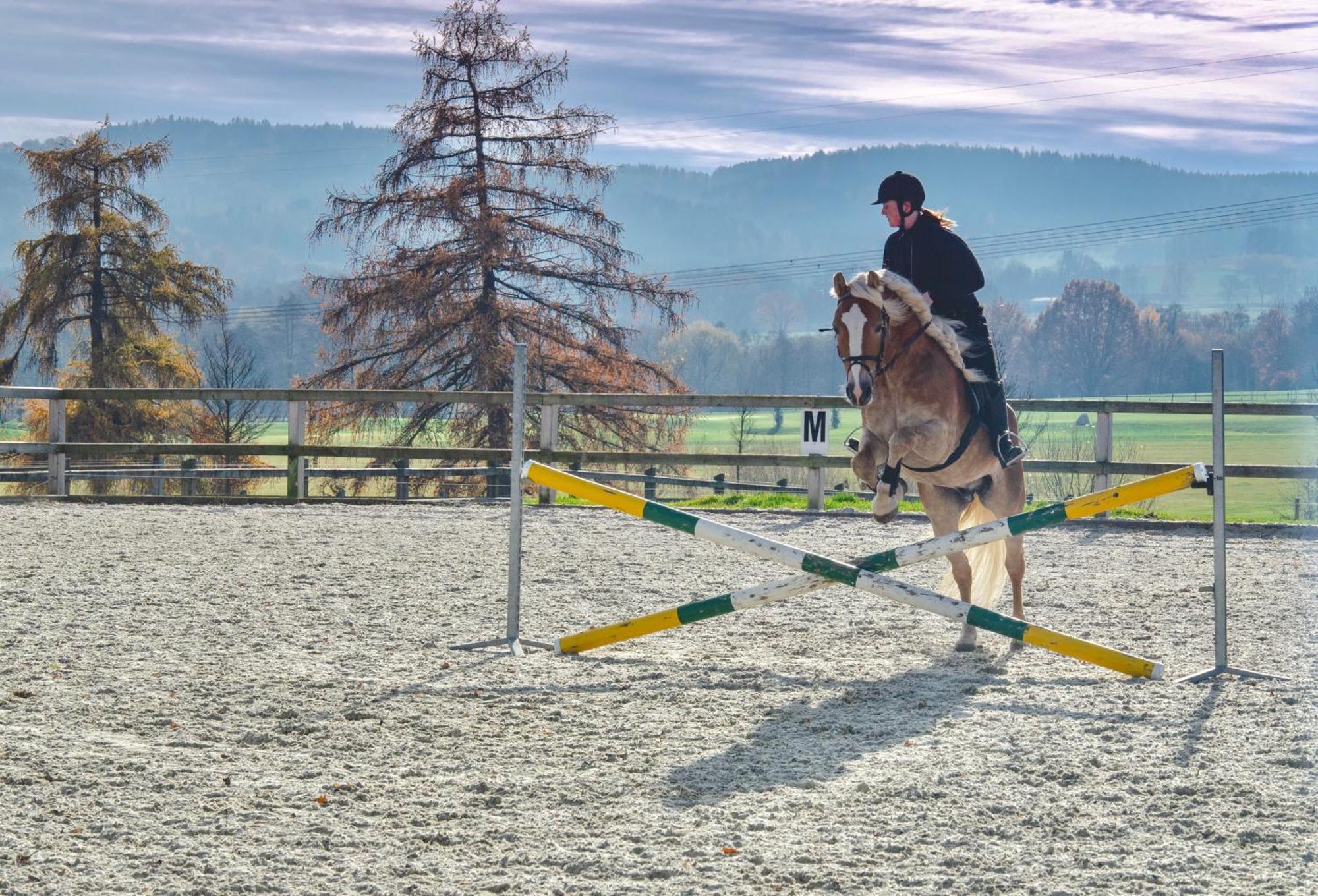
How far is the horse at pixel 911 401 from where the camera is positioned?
6.03m

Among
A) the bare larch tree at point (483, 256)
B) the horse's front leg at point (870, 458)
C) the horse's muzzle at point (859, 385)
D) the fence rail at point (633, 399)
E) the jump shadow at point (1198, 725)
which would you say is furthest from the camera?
the bare larch tree at point (483, 256)

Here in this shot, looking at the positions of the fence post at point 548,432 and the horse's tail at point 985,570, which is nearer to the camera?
the horse's tail at point 985,570

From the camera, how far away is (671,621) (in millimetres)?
5934

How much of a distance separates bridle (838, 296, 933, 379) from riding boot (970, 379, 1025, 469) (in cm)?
52

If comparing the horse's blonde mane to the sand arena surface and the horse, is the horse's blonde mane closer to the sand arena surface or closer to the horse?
the horse

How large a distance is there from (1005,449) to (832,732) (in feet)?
7.17

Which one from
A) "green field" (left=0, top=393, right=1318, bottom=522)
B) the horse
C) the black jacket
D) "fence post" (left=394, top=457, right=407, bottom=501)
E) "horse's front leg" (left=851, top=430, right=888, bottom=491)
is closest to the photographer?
the horse

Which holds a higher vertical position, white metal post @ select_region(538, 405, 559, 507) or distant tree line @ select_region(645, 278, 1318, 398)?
distant tree line @ select_region(645, 278, 1318, 398)

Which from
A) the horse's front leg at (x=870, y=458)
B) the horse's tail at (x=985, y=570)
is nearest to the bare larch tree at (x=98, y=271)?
the horse's tail at (x=985, y=570)

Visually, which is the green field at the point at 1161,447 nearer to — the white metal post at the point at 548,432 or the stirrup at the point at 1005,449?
the white metal post at the point at 548,432

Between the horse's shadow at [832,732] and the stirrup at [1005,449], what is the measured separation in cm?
106

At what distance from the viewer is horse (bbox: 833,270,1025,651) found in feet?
19.8

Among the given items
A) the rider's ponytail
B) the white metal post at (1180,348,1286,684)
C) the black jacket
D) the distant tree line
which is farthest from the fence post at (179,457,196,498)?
the distant tree line

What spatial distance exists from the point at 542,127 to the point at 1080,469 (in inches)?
667
